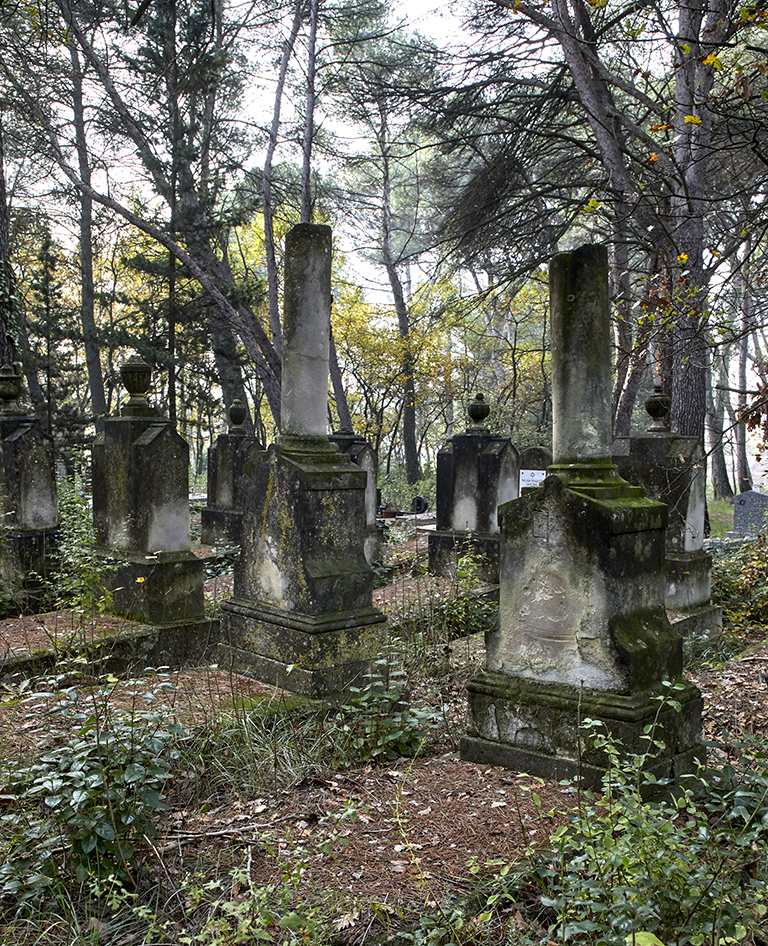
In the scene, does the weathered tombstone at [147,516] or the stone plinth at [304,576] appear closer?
the stone plinth at [304,576]

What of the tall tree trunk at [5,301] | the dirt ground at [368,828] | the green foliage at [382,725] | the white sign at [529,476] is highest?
the tall tree trunk at [5,301]

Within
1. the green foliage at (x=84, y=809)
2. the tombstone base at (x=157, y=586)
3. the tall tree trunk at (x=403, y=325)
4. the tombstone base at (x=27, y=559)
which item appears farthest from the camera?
the tall tree trunk at (x=403, y=325)

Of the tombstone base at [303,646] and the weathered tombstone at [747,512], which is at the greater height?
the weathered tombstone at [747,512]

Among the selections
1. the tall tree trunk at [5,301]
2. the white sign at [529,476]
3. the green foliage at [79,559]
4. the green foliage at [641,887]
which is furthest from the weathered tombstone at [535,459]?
the green foliage at [641,887]

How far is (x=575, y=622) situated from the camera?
4.00 metres

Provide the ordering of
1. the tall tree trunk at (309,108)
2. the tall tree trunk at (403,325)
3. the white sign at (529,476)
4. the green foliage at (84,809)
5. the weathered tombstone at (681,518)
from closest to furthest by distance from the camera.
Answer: the green foliage at (84,809) → the weathered tombstone at (681,518) → the white sign at (529,476) → the tall tree trunk at (309,108) → the tall tree trunk at (403,325)

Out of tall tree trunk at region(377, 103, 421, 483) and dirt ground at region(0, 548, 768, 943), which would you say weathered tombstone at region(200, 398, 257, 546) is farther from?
tall tree trunk at region(377, 103, 421, 483)

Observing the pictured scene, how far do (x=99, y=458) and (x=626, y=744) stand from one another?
521cm

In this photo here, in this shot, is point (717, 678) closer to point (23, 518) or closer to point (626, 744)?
point (626, 744)

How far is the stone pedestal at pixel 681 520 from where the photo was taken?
27.8 feet

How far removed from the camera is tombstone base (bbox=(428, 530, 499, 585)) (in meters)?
9.68

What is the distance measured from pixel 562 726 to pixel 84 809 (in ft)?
7.56

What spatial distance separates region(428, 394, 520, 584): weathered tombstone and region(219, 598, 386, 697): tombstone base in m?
4.67

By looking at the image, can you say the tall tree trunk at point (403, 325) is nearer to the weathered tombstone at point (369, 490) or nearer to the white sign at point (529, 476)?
the weathered tombstone at point (369, 490)
